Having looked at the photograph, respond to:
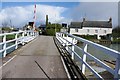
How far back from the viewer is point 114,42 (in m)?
88.4

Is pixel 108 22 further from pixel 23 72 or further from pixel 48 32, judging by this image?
pixel 23 72

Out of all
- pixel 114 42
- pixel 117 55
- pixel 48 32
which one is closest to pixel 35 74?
pixel 117 55

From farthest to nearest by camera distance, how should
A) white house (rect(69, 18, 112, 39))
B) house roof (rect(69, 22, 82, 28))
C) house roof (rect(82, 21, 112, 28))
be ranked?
house roof (rect(69, 22, 82, 28)), house roof (rect(82, 21, 112, 28)), white house (rect(69, 18, 112, 39))

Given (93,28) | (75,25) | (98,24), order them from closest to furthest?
(93,28) < (98,24) < (75,25)

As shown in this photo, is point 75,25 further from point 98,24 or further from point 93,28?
point 98,24

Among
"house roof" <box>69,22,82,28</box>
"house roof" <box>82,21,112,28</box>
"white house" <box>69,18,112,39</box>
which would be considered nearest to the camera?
"white house" <box>69,18,112,39</box>

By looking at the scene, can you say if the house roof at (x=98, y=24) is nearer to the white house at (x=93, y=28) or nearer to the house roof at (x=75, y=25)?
the white house at (x=93, y=28)

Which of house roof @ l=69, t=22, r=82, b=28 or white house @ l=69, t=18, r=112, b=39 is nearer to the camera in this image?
white house @ l=69, t=18, r=112, b=39

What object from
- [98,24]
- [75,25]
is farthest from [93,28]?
[75,25]

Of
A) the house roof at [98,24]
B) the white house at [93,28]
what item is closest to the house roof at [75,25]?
the white house at [93,28]

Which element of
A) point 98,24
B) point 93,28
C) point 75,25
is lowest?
point 93,28

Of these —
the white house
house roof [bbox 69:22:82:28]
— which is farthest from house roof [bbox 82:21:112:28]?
house roof [bbox 69:22:82:28]

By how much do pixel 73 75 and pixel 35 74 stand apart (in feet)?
4.26

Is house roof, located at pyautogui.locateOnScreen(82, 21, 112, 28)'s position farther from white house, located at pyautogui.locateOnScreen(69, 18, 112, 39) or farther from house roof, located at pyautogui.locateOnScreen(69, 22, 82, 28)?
house roof, located at pyautogui.locateOnScreen(69, 22, 82, 28)
